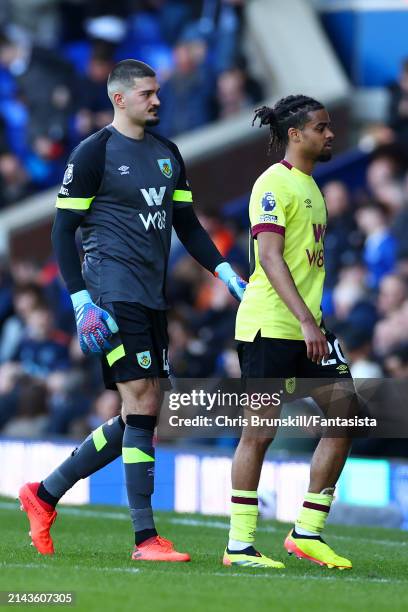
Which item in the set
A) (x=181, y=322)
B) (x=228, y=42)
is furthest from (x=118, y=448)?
(x=228, y=42)

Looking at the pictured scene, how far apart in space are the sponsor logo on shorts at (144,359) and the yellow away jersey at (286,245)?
0.41 metres

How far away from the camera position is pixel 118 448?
732 cm

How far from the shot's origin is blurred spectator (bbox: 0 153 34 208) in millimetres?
19500

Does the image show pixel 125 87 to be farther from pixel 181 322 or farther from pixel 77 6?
pixel 77 6

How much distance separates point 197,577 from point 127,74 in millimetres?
2369

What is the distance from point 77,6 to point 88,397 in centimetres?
808

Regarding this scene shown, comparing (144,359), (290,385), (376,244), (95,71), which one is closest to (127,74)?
(144,359)

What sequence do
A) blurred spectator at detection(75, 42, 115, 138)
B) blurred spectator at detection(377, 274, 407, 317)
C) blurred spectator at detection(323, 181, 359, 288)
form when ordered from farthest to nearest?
blurred spectator at detection(75, 42, 115, 138) < blurred spectator at detection(323, 181, 359, 288) < blurred spectator at detection(377, 274, 407, 317)

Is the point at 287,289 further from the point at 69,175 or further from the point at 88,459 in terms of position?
the point at 88,459

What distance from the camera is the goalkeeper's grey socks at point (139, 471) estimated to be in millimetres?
7117

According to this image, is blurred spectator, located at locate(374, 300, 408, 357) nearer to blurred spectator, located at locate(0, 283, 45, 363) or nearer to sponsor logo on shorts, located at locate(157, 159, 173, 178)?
blurred spectator, located at locate(0, 283, 45, 363)

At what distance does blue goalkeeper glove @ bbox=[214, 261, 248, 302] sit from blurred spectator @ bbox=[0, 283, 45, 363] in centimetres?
876

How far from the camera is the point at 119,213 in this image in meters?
7.24

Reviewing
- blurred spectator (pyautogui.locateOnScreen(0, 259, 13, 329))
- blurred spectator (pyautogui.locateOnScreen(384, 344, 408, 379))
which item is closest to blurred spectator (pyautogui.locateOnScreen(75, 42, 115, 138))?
blurred spectator (pyautogui.locateOnScreen(0, 259, 13, 329))
